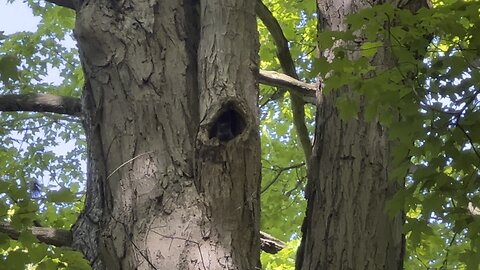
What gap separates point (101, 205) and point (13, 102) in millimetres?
846

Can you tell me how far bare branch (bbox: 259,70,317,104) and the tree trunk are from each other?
833 mm

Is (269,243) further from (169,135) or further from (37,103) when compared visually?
(37,103)

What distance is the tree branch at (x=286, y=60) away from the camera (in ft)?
13.5

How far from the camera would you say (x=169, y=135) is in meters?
2.71

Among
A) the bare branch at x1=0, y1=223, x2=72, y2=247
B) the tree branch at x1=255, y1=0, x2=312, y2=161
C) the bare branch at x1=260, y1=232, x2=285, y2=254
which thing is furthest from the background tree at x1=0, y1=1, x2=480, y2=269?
the tree branch at x1=255, y1=0, x2=312, y2=161

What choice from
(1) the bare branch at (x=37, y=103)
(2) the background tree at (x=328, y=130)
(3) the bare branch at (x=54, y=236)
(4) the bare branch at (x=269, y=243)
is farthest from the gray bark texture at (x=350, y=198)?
(1) the bare branch at (x=37, y=103)

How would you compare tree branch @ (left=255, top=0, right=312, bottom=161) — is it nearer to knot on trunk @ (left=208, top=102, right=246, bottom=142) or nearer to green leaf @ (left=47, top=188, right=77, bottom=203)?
knot on trunk @ (left=208, top=102, right=246, bottom=142)

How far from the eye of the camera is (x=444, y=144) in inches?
97.3

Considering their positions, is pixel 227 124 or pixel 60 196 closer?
pixel 60 196

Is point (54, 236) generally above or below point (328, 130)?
below

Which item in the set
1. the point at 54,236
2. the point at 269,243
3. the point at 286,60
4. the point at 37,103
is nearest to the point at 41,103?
the point at 37,103

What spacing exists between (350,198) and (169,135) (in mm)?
830

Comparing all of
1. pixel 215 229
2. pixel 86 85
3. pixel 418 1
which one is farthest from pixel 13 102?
pixel 418 1

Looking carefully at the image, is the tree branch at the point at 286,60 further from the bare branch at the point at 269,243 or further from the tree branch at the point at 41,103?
the tree branch at the point at 41,103
